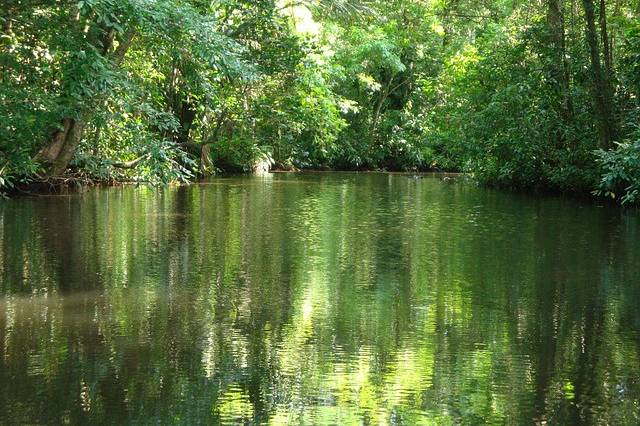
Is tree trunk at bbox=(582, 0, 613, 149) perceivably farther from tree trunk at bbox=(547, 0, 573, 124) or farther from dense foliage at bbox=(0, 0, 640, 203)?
tree trunk at bbox=(547, 0, 573, 124)

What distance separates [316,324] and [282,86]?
19186 mm

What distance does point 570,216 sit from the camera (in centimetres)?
1605

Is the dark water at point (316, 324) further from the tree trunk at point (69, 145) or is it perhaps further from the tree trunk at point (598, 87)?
the tree trunk at point (598, 87)

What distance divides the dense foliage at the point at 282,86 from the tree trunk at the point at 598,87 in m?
0.03

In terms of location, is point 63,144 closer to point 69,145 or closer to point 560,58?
point 69,145

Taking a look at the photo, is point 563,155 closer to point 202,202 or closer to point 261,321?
point 202,202

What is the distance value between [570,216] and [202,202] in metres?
7.67

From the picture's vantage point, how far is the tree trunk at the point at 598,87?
18984 millimetres

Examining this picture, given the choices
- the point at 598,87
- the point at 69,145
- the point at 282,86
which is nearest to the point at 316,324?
the point at 69,145

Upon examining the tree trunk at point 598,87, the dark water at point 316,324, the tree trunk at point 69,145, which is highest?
the tree trunk at point 598,87

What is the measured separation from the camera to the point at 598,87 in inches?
762

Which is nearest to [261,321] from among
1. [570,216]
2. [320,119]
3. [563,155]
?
[570,216]

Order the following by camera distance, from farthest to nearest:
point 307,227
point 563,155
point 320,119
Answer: point 320,119 < point 563,155 < point 307,227

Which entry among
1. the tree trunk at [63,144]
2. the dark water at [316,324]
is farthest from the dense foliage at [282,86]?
the dark water at [316,324]
